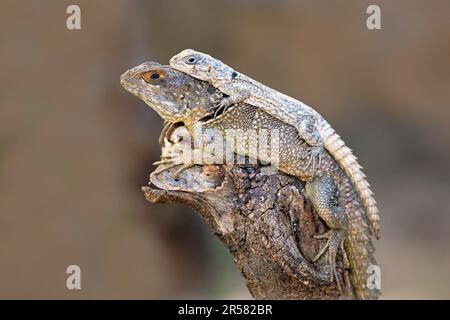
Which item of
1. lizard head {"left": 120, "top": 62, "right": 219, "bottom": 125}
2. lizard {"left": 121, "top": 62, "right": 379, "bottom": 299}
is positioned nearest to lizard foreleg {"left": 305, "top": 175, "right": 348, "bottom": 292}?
lizard {"left": 121, "top": 62, "right": 379, "bottom": 299}

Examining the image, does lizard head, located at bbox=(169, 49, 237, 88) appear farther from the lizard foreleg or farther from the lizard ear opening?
the lizard foreleg

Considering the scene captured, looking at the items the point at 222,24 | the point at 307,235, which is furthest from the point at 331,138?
the point at 222,24

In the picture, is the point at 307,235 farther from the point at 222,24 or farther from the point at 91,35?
the point at 222,24

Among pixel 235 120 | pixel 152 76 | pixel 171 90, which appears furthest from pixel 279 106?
pixel 152 76

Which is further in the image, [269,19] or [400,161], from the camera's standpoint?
[400,161]

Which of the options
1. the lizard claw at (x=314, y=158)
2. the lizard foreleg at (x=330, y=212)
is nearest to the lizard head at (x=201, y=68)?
the lizard claw at (x=314, y=158)
